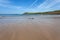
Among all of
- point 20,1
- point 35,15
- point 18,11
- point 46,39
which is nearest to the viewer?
point 46,39

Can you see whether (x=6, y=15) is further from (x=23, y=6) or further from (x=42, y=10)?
(x=42, y=10)

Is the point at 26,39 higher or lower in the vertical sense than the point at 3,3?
lower

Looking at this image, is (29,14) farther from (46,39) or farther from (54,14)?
(46,39)

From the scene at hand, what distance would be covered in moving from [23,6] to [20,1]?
0.14m

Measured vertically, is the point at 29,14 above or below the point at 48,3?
below

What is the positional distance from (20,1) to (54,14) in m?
1.06

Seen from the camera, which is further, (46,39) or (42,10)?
(42,10)

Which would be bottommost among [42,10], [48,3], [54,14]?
[54,14]

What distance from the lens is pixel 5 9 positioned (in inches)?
90.7

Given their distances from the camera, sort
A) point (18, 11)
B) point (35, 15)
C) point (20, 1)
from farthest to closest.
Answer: point (35, 15) → point (18, 11) → point (20, 1)

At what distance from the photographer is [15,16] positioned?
2.47 m

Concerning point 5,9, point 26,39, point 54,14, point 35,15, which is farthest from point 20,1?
point 26,39

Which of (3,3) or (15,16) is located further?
(15,16)

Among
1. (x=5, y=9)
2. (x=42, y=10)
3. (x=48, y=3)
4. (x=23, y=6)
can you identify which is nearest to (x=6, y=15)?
(x=5, y=9)
